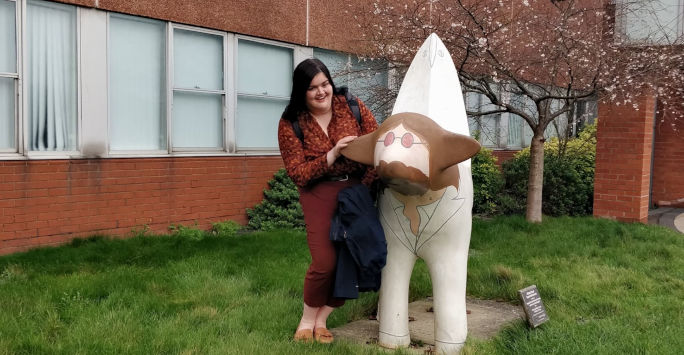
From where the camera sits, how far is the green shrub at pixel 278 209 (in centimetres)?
861

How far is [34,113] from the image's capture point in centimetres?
680

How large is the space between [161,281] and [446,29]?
4.39m

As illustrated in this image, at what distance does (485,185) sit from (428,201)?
776cm

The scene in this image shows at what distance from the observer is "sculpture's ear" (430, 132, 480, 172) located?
3.13m

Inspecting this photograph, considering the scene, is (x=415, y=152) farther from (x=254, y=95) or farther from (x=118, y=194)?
(x=254, y=95)

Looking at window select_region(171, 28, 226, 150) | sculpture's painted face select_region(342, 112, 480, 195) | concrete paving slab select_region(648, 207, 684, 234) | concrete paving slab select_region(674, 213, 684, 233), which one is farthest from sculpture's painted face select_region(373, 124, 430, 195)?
concrete paving slab select_region(674, 213, 684, 233)

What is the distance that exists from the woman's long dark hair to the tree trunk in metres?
5.48

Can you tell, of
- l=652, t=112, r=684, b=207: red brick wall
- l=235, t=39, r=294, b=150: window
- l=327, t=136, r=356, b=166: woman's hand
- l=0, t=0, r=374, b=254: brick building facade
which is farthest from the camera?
l=652, t=112, r=684, b=207: red brick wall

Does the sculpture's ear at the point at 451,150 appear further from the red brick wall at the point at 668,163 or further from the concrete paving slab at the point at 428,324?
the red brick wall at the point at 668,163

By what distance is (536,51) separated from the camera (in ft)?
28.6

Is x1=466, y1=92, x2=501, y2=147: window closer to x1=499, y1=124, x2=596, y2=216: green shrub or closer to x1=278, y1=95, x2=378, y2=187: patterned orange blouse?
x1=499, y1=124, x2=596, y2=216: green shrub

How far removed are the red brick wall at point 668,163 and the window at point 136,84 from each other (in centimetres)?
869

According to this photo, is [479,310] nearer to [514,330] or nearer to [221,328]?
[514,330]

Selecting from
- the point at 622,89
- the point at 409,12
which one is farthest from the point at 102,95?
the point at 622,89
